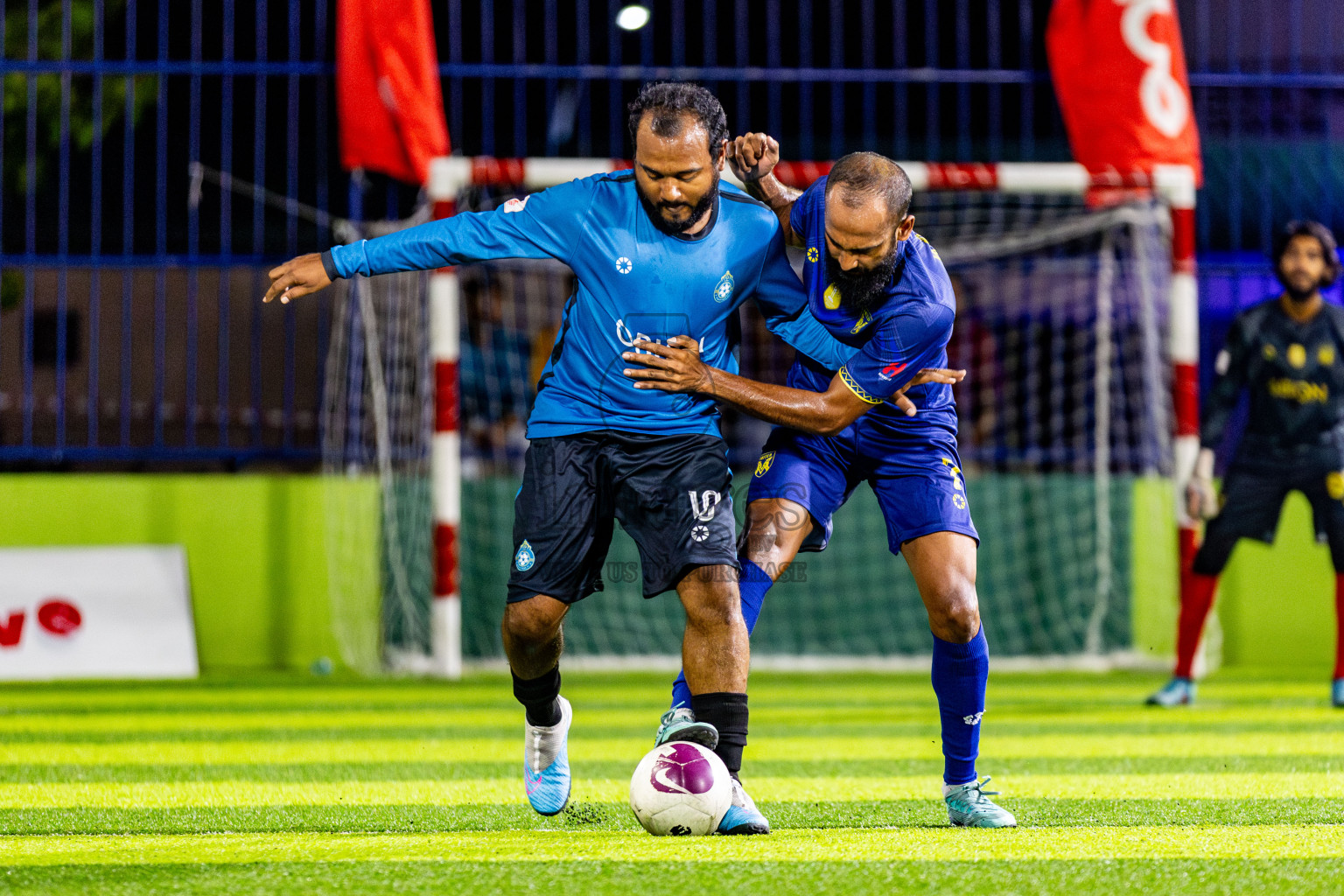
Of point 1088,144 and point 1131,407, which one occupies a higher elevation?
point 1088,144

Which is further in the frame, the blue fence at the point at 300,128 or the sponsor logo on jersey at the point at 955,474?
the blue fence at the point at 300,128

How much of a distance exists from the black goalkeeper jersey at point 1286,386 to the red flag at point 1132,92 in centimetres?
204

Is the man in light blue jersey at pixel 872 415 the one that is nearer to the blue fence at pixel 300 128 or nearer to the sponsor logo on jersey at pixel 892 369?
the sponsor logo on jersey at pixel 892 369

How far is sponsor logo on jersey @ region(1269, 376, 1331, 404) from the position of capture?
747 centimetres

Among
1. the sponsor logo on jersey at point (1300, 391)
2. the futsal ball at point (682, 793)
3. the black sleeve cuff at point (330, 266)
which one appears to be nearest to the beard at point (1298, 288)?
the sponsor logo on jersey at point (1300, 391)

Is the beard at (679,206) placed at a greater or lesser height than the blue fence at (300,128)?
lesser

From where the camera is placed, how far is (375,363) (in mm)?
9859

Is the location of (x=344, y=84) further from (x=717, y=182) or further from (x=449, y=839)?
(x=449, y=839)

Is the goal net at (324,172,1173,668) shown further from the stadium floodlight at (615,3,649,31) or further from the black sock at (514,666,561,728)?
the black sock at (514,666,561,728)

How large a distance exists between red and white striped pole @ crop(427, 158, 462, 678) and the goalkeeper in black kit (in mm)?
3595

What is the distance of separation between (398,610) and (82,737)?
11.6 feet

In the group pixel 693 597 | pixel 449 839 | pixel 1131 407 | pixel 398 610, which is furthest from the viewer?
pixel 1131 407

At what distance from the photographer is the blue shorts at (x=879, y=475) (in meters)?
4.11

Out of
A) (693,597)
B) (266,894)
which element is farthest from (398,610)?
(266,894)
